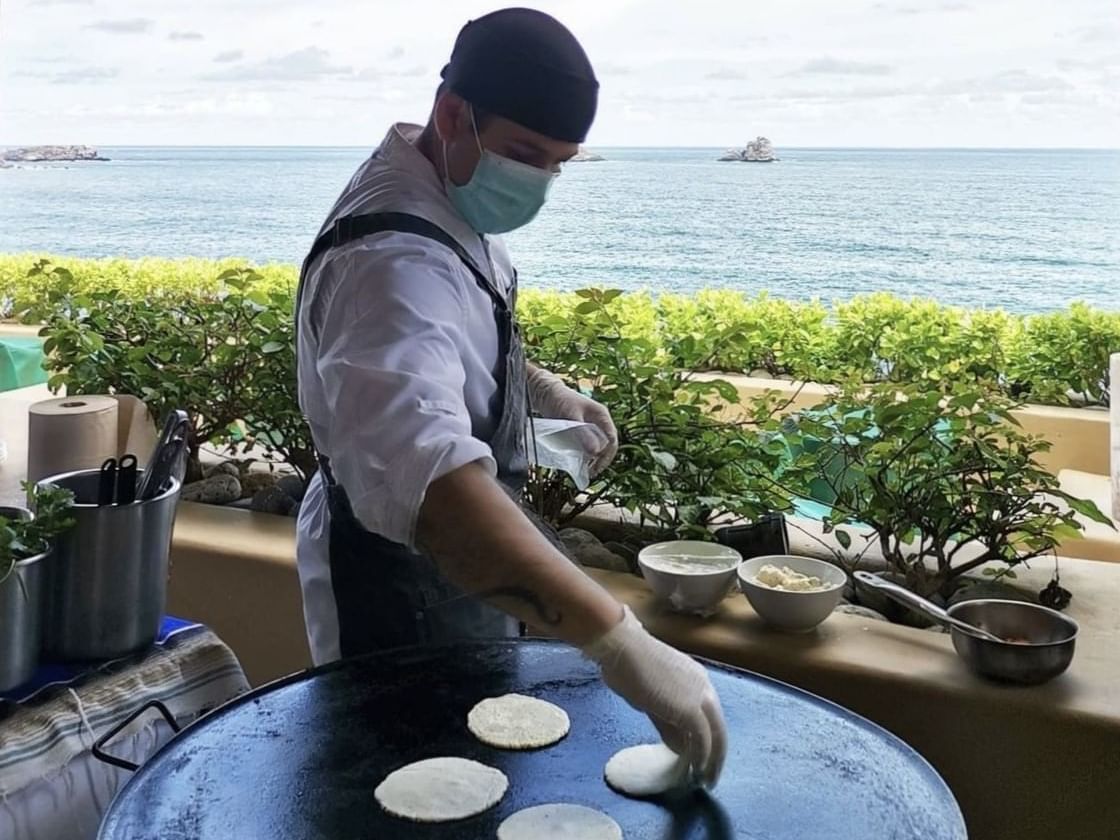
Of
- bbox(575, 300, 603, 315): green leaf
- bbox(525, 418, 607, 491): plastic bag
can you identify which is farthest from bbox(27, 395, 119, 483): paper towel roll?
bbox(525, 418, 607, 491): plastic bag

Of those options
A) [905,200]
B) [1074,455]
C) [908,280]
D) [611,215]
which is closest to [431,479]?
[1074,455]

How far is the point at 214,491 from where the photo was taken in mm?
2760

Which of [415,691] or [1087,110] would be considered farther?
[1087,110]

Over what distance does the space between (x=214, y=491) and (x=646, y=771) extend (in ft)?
6.39

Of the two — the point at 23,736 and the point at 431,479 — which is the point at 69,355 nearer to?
the point at 23,736

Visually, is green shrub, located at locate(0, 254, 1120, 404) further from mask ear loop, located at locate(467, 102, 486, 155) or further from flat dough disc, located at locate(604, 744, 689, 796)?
Answer: flat dough disc, located at locate(604, 744, 689, 796)

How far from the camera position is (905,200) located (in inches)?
1608

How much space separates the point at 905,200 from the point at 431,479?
43.3 meters

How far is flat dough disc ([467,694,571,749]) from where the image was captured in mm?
1222

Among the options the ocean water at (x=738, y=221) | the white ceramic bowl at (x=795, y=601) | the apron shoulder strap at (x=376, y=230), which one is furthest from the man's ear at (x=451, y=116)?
the ocean water at (x=738, y=221)

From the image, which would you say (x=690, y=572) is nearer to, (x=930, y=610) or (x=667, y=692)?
(x=930, y=610)

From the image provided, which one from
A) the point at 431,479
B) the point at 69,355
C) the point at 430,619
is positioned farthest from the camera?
the point at 69,355

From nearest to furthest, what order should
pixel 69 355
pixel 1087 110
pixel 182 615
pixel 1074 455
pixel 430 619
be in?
pixel 430 619 → pixel 182 615 → pixel 69 355 → pixel 1074 455 → pixel 1087 110

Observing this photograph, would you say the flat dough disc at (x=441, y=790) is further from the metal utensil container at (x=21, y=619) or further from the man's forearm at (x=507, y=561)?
the metal utensil container at (x=21, y=619)
